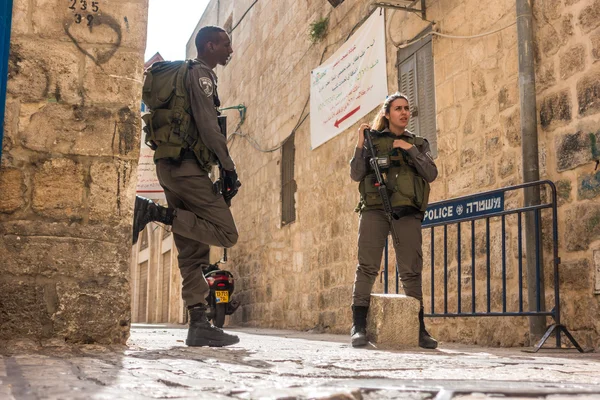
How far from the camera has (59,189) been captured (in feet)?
13.6

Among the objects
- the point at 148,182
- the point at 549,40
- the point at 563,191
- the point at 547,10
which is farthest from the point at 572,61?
the point at 148,182

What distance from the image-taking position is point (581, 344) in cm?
518

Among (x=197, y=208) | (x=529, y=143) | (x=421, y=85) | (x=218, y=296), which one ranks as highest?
(x=421, y=85)

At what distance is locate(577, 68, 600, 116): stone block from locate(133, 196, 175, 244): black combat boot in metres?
2.85

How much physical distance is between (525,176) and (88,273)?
320cm

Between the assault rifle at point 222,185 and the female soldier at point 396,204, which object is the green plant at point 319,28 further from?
the assault rifle at point 222,185

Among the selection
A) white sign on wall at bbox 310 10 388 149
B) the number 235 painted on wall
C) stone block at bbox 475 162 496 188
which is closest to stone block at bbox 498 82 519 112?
stone block at bbox 475 162 496 188

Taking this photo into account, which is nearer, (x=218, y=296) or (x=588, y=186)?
(x=588, y=186)

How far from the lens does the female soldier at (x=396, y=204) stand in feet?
16.5

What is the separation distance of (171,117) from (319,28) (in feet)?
20.4

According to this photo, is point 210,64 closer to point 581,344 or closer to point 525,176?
point 525,176

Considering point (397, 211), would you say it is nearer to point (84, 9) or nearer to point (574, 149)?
point (574, 149)

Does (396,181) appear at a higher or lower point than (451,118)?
lower

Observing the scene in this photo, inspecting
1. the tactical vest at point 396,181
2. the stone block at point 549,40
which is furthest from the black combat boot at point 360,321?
the stone block at point 549,40
